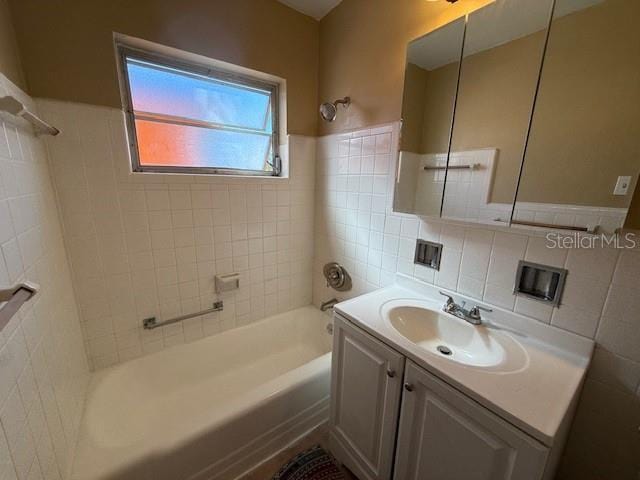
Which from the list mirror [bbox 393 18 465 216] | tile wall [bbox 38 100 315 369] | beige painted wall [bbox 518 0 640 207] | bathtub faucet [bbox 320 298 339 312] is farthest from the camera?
bathtub faucet [bbox 320 298 339 312]

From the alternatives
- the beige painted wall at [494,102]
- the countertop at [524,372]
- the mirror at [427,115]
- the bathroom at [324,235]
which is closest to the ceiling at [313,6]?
the bathroom at [324,235]

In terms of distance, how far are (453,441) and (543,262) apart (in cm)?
74

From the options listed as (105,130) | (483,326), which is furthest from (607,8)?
(105,130)

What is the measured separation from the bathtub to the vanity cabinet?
0.96 feet

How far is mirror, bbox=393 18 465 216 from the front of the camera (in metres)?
1.23

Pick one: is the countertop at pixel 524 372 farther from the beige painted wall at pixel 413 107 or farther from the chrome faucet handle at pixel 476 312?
the beige painted wall at pixel 413 107

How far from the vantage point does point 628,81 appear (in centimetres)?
81

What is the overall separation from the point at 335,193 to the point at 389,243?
59 cm

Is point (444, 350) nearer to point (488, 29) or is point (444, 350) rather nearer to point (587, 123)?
point (587, 123)

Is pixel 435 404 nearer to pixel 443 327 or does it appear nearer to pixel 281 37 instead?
pixel 443 327

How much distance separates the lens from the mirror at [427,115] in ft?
4.02

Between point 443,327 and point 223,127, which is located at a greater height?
point 223,127

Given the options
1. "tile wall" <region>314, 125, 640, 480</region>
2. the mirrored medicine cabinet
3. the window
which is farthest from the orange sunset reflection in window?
the mirrored medicine cabinet

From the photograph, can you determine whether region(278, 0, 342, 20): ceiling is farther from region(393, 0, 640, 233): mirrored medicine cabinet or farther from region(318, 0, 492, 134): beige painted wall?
region(393, 0, 640, 233): mirrored medicine cabinet
